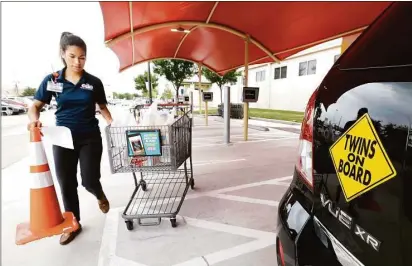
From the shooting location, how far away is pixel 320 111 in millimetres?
1021

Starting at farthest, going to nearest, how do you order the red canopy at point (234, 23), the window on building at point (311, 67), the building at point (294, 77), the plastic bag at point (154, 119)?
the window on building at point (311, 67)
the building at point (294, 77)
the red canopy at point (234, 23)
the plastic bag at point (154, 119)

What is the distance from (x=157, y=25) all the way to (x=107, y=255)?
4352 millimetres

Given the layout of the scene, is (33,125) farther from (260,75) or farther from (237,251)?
(260,75)

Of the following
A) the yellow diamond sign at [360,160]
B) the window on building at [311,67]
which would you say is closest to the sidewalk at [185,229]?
the yellow diamond sign at [360,160]

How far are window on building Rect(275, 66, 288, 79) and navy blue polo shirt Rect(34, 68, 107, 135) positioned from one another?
22980mm

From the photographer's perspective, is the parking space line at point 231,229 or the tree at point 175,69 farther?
the tree at point 175,69

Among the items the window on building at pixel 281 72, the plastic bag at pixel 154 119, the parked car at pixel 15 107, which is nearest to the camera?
the plastic bag at pixel 154 119

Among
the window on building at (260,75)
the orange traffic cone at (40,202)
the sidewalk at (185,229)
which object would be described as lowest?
the sidewalk at (185,229)

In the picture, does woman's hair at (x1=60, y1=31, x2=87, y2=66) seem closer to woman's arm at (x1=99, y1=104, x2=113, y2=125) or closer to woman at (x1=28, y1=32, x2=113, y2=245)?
woman at (x1=28, y1=32, x2=113, y2=245)

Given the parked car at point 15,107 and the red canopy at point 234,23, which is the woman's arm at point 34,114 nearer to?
the red canopy at point 234,23

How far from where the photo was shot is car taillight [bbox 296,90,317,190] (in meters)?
1.07

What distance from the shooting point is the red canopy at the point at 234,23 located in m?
4.05

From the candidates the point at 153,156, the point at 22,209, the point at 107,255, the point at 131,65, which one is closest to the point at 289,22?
the point at 153,156

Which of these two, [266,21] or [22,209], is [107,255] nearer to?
[22,209]
